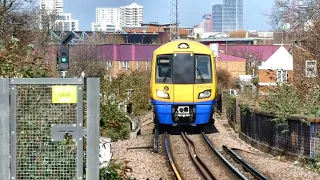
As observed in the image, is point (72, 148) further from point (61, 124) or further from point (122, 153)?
point (122, 153)

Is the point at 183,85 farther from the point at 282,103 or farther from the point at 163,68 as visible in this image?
Answer: the point at 282,103

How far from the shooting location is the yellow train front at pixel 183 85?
19.9 meters

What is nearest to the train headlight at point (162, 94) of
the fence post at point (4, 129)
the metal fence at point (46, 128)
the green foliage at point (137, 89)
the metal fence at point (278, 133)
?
the metal fence at point (278, 133)

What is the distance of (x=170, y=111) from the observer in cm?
1984

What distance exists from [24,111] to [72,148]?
0.56 meters

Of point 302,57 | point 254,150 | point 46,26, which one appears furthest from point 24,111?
point 46,26

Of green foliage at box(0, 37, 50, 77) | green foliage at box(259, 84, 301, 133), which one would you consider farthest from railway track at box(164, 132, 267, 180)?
green foliage at box(0, 37, 50, 77)

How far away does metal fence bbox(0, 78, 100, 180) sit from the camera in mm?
5141

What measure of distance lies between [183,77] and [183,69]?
0.95ft

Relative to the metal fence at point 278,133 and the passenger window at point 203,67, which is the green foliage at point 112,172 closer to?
the metal fence at point 278,133

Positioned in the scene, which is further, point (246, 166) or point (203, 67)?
point (203, 67)

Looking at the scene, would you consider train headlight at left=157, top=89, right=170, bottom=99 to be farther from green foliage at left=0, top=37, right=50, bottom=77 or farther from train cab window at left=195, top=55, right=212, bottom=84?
green foliage at left=0, top=37, right=50, bottom=77

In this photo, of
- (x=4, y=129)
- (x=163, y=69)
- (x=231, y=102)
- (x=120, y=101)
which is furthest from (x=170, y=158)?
(x=231, y=102)

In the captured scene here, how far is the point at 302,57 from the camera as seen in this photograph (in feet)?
86.4
